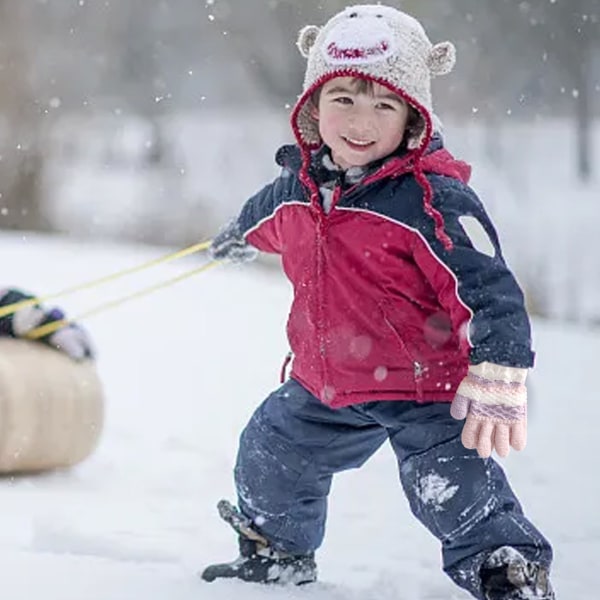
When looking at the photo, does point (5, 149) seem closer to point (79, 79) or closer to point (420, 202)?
point (79, 79)

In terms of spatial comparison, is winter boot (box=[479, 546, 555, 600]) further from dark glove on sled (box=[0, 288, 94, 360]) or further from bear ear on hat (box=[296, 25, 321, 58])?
dark glove on sled (box=[0, 288, 94, 360])

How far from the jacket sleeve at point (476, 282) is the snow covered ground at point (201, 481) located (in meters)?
0.71

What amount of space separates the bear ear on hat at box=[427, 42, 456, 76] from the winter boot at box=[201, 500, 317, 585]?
3.43 feet

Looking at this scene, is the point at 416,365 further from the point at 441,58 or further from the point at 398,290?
the point at 441,58

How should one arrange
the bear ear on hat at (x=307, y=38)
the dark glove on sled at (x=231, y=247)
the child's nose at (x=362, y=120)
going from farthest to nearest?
the dark glove on sled at (x=231, y=247)
the bear ear on hat at (x=307, y=38)
the child's nose at (x=362, y=120)

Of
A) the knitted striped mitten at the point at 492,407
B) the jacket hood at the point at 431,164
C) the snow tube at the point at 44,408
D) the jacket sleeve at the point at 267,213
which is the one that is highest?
the jacket hood at the point at 431,164

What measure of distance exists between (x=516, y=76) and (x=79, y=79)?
797cm

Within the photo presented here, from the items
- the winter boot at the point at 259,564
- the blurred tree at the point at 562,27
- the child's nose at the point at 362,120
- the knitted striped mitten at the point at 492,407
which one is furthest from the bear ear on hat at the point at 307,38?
the blurred tree at the point at 562,27

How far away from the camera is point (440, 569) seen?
336cm

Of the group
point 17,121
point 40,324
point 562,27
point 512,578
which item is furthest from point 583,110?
point 512,578

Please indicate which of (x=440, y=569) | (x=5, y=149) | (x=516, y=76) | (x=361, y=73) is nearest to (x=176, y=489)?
(x=440, y=569)

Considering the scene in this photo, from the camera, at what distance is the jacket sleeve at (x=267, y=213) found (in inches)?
117

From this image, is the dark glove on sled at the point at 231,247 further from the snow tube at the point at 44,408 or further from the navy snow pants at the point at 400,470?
the snow tube at the point at 44,408

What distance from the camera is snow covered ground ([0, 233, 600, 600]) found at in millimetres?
3084
